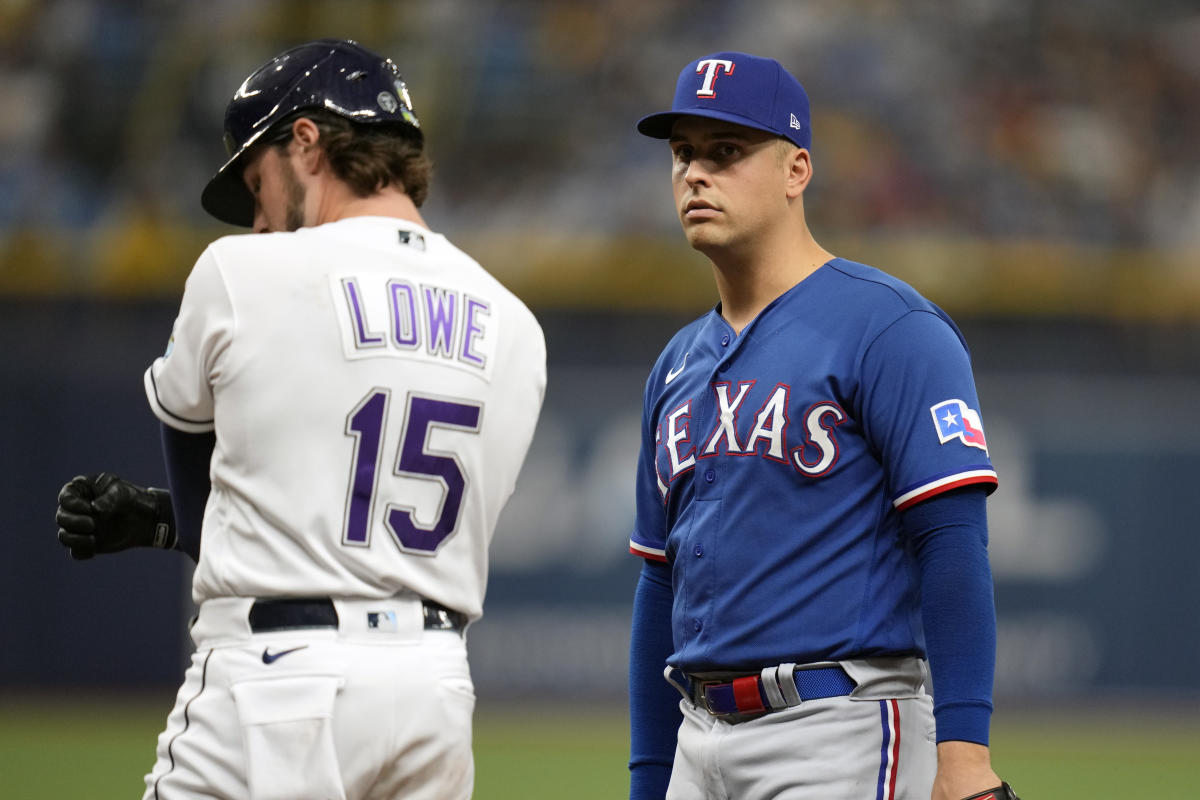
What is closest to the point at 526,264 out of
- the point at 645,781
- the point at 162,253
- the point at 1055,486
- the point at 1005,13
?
the point at 162,253

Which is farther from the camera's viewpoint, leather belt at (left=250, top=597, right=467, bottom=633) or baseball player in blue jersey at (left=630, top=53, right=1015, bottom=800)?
baseball player in blue jersey at (left=630, top=53, right=1015, bottom=800)

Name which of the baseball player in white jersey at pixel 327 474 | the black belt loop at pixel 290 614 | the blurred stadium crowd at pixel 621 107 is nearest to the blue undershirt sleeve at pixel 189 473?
the baseball player in white jersey at pixel 327 474

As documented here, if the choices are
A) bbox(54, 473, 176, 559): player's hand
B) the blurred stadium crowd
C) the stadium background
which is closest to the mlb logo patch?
bbox(54, 473, 176, 559): player's hand

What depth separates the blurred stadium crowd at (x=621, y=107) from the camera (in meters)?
10.9

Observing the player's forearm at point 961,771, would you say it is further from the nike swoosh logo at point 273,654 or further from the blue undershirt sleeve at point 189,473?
the blue undershirt sleeve at point 189,473

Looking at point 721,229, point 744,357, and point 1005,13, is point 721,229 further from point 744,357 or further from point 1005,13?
point 1005,13

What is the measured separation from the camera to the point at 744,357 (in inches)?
108

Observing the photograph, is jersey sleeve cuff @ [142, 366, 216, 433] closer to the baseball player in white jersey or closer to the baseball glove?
the baseball player in white jersey

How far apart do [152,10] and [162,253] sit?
240 centimetres

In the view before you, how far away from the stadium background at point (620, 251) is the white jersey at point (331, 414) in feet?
23.6

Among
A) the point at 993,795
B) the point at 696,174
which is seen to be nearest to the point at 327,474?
the point at 696,174

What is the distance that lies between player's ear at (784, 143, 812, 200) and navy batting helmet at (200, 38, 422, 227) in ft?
2.25

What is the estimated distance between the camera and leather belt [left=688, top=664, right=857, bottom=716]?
2.55 m

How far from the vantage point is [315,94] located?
100.0 inches
